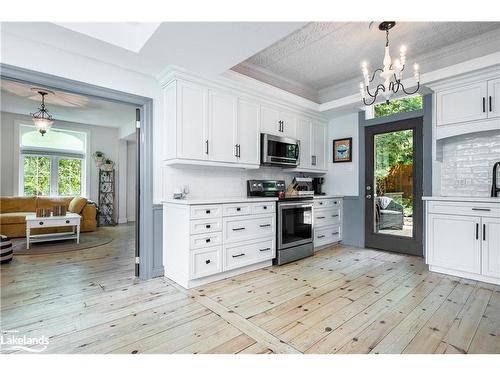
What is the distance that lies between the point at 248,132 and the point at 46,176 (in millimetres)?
6157

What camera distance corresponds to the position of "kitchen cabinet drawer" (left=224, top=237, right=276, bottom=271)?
9.30ft

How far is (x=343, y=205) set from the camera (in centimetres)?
450

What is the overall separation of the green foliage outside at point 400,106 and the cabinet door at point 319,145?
3.01 feet

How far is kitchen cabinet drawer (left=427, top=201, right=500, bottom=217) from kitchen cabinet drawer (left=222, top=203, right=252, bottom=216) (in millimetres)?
2232

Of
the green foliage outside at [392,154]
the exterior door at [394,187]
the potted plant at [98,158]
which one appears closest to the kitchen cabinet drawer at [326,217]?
the exterior door at [394,187]

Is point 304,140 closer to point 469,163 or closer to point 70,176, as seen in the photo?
point 469,163

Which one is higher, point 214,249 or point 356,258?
point 214,249

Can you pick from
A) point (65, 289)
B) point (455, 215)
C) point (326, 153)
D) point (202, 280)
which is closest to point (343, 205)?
point (326, 153)

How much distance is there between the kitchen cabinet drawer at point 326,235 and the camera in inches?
157

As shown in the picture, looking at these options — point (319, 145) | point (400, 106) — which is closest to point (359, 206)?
point (319, 145)

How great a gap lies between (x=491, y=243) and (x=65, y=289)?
443 centimetres

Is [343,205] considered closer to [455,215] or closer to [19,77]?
[455,215]

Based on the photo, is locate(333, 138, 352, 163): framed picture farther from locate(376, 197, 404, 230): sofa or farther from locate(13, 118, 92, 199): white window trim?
locate(13, 118, 92, 199): white window trim
